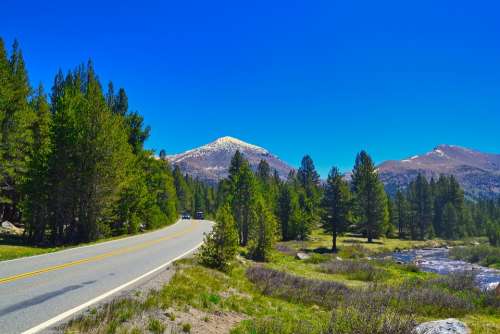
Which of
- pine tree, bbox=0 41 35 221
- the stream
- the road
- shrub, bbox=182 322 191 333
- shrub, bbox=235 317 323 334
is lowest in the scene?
the stream

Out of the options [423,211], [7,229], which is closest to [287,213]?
[423,211]

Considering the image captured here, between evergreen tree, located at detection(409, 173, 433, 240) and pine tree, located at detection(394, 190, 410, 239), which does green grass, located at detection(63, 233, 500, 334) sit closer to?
pine tree, located at detection(394, 190, 410, 239)

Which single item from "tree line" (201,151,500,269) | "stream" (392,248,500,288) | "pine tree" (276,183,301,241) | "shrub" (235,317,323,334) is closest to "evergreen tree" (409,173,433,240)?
"tree line" (201,151,500,269)

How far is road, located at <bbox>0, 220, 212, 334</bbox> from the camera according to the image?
8089 mm

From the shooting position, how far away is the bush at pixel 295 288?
1605 cm

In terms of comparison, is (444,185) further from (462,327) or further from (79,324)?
(79,324)

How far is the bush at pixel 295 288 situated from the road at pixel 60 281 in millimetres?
4829

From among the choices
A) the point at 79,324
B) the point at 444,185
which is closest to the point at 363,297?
the point at 79,324

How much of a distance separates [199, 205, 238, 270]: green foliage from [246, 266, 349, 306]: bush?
1.62 metres

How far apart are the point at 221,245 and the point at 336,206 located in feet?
138

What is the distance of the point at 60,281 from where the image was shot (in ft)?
39.3

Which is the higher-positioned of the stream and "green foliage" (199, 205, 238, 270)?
"green foliage" (199, 205, 238, 270)

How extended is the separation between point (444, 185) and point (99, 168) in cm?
10887

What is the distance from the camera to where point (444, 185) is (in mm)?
111000
